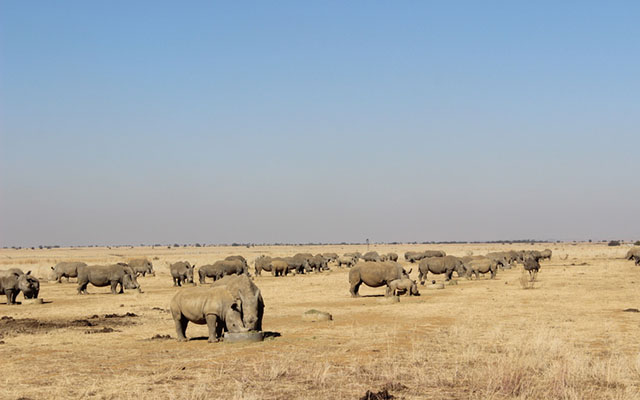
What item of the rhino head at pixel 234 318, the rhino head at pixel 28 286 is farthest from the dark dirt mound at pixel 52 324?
the rhino head at pixel 28 286

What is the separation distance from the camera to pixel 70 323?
25.4m

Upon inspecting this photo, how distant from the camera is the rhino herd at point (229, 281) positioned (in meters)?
19.1

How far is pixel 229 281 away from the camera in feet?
64.4

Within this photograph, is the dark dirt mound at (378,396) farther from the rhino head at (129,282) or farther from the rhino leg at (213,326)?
the rhino head at (129,282)

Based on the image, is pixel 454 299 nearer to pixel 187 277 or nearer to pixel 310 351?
pixel 310 351

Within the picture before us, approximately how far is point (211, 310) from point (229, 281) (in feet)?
3.13

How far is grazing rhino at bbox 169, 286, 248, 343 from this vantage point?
747 inches

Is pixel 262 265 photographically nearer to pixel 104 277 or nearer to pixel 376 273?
pixel 104 277

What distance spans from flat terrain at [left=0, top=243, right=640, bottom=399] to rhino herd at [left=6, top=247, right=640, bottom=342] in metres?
0.74

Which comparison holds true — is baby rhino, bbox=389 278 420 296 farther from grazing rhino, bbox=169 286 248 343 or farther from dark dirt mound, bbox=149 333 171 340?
grazing rhino, bbox=169 286 248 343

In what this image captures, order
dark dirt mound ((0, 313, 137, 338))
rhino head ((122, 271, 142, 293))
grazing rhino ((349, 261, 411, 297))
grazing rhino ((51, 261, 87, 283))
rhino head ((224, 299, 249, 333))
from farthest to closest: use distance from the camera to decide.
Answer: grazing rhino ((51, 261, 87, 283)) → rhino head ((122, 271, 142, 293)) → grazing rhino ((349, 261, 411, 297)) → dark dirt mound ((0, 313, 137, 338)) → rhino head ((224, 299, 249, 333))

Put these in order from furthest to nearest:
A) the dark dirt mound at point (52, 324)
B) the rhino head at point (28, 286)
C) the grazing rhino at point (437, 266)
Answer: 1. the grazing rhino at point (437, 266)
2. the rhino head at point (28, 286)
3. the dark dirt mound at point (52, 324)

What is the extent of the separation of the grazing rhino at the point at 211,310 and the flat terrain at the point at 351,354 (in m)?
0.56

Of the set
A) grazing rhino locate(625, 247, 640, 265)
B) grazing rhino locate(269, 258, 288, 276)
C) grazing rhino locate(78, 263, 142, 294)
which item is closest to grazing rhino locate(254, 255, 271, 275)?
grazing rhino locate(269, 258, 288, 276)
